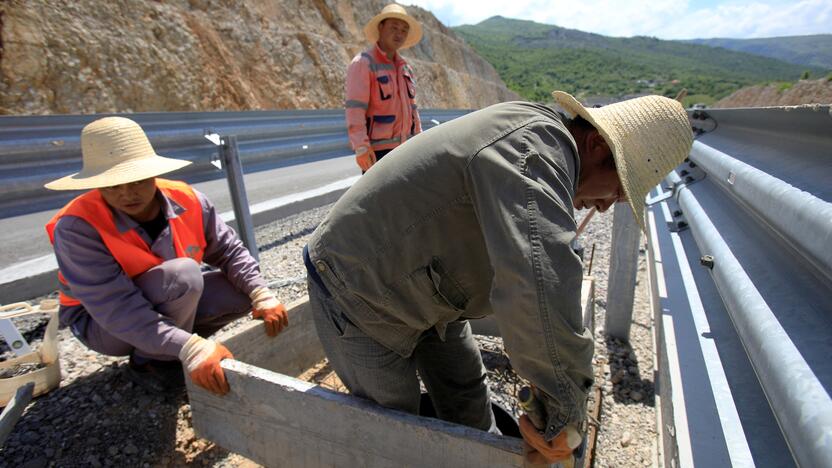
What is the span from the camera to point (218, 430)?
204 centimetres

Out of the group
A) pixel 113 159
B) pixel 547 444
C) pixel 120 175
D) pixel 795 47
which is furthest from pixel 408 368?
pixel 795 47

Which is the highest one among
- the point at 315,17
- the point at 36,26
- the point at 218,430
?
the point at 315,17

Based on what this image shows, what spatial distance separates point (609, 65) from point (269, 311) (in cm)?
10266

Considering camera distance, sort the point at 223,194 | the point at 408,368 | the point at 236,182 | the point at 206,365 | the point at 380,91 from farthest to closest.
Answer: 1. the point at 223,194
2. the point at 380,91
3. the point at 236,182
4. the point at 206,365
5. the point at 408,368

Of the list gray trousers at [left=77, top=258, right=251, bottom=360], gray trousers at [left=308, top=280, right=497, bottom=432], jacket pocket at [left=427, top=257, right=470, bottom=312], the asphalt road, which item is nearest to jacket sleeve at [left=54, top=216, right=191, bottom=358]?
gray trousers at [left=77, top=258, right=251, bottom=360]

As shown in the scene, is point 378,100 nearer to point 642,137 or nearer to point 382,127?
point 382,127

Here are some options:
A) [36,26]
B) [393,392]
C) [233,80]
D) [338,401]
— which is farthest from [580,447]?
[233,80]

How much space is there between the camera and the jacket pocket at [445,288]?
1.43m

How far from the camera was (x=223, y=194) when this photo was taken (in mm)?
6082

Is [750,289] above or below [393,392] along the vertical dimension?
above

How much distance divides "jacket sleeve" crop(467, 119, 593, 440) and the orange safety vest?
5.79 ft

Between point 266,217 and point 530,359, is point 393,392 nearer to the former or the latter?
point 530,359

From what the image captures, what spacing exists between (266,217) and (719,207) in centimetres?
392

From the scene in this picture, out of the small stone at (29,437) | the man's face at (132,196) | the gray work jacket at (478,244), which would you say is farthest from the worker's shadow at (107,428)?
the gray work jacket at (478,244)
